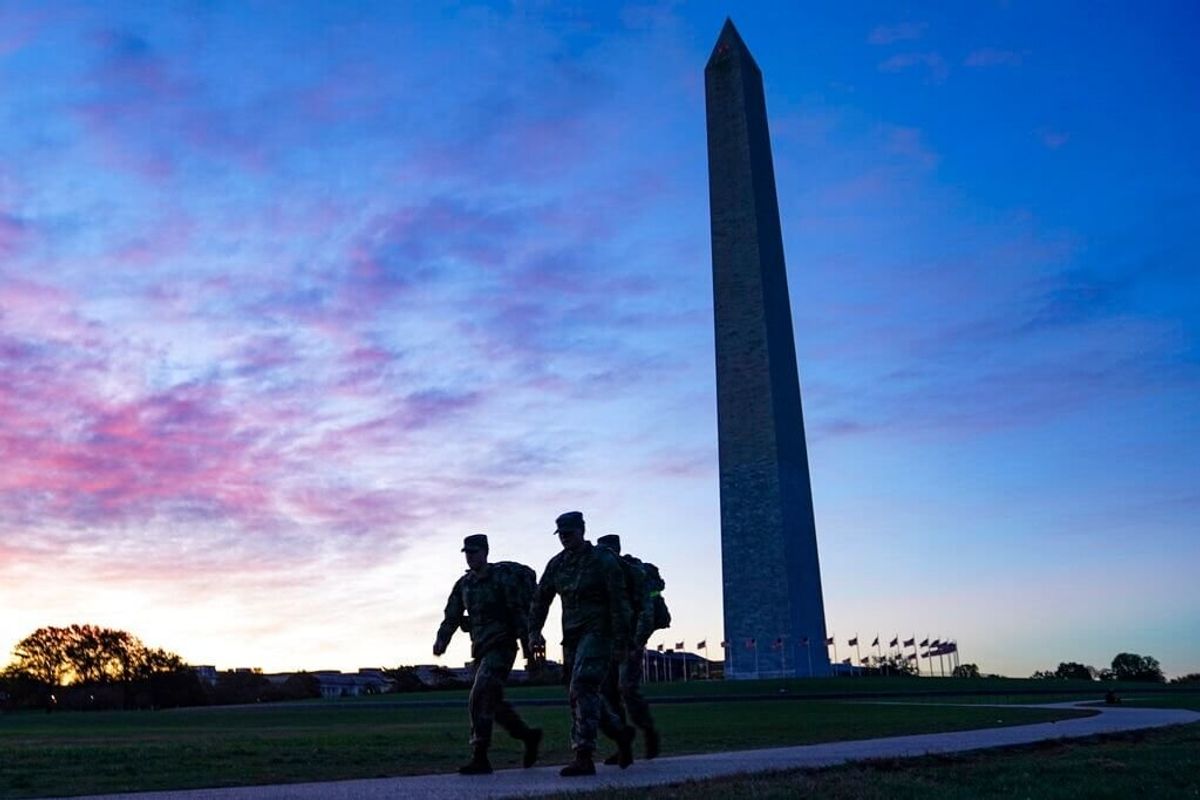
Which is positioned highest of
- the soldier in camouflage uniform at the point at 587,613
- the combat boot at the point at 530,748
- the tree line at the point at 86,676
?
the tree line at the point at 86,676

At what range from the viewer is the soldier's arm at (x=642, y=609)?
11289mm

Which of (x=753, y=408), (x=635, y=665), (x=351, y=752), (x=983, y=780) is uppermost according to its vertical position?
(x=753, y=408)

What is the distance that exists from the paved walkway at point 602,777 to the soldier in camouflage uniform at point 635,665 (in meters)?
0.43

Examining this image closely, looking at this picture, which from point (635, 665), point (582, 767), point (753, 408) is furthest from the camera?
point (753, 408)

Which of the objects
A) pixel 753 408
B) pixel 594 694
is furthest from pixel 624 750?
pixel 753 408

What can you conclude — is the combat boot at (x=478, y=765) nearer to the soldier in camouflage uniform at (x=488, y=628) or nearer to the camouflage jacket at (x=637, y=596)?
the soldier in camouflage uniform at (x=488, y=628)

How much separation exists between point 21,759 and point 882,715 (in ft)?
49.0

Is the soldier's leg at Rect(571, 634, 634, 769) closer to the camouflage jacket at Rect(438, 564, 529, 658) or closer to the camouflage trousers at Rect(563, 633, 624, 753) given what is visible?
the camouflage trousers at Rect(563, 633, 624, 753)

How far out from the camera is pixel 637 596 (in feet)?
37.0

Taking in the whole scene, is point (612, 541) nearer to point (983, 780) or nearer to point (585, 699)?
point (585, 699)

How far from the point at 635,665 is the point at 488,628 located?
2.06 metres

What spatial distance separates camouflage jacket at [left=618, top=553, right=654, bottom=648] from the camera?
1113 cm

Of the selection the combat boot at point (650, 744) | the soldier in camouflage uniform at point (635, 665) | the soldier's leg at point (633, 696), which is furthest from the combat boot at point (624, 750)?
the combat boot at point (650, 744)

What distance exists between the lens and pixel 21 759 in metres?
15.0
